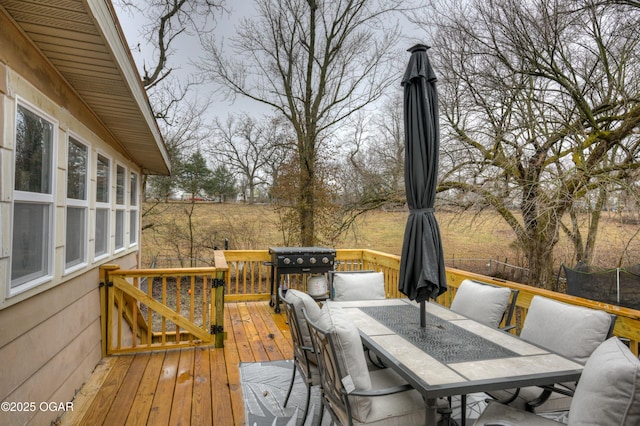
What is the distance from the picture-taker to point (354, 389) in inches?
78.2

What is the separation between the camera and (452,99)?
692 centimetres

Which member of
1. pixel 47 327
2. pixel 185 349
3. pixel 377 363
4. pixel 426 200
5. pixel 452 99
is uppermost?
pixel 452 99

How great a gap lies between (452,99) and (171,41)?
7476 mm

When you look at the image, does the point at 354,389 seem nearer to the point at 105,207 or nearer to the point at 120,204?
the point at 105,207

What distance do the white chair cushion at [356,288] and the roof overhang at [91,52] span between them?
257cm

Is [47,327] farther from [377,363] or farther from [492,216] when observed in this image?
[492,216]

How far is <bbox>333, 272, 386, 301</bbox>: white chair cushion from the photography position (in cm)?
385

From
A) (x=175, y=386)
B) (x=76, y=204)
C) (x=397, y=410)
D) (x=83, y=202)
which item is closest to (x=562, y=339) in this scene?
(x=397, y=410)

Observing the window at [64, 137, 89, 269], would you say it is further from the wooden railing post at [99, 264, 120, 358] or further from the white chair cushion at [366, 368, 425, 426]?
the white chair cushion at [366, 368, 425, 426]

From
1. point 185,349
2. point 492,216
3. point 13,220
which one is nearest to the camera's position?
point 13,220

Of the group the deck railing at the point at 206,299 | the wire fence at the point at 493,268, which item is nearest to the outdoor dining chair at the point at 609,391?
the deck railing at the point at 206,299

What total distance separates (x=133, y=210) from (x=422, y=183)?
17.7 feet

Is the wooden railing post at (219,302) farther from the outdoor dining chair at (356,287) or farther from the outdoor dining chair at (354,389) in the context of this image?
the outdoor dining chair at (354,389)

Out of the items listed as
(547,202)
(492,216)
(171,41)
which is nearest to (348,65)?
(171,41)
